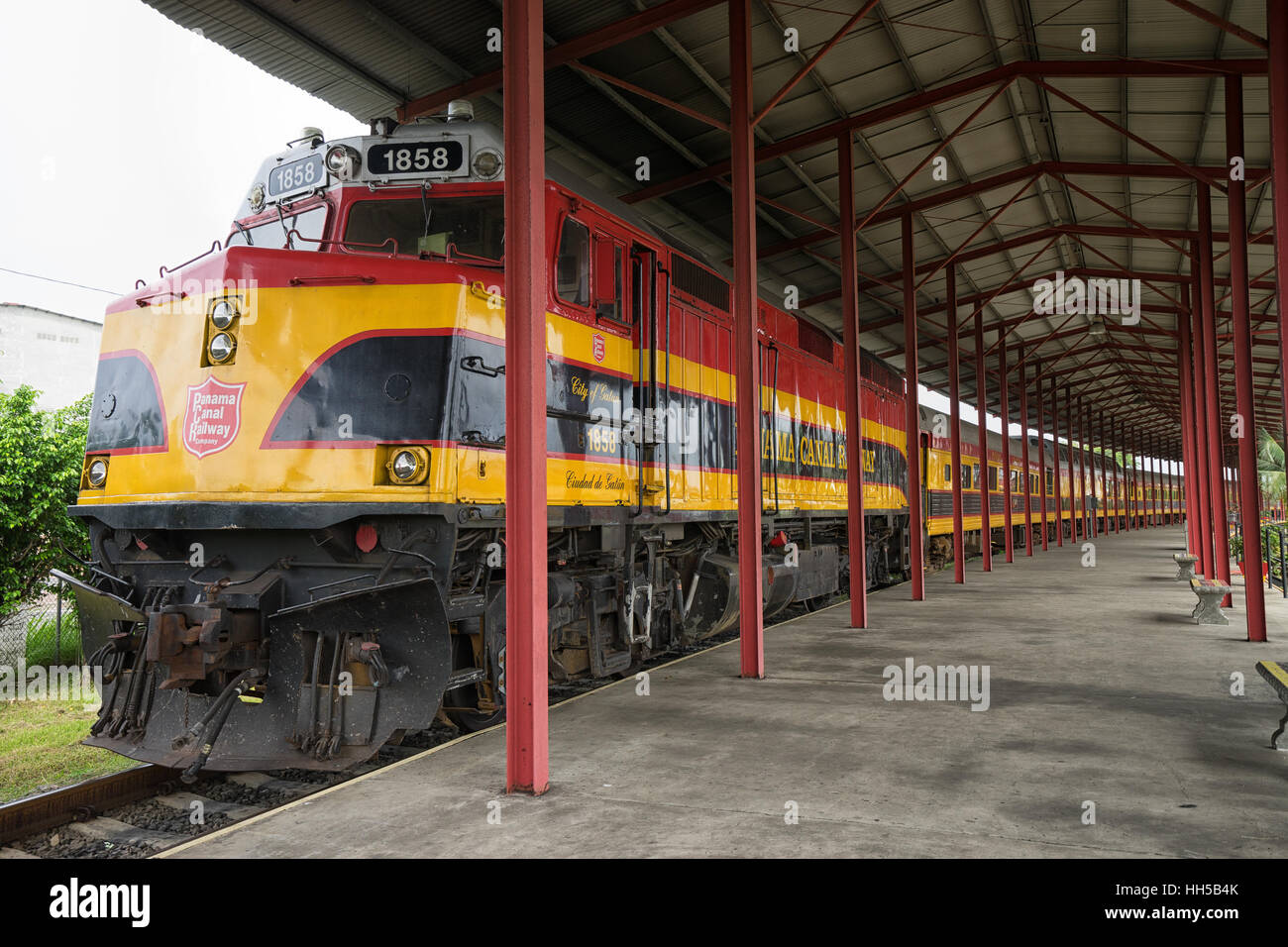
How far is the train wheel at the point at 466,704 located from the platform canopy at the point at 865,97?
5620mm

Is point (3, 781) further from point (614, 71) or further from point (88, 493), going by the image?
point (614, 71)

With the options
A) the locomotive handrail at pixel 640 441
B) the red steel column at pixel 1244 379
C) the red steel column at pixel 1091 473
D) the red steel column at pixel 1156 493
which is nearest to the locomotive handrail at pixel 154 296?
the locomotive handrail at pixel 640 441

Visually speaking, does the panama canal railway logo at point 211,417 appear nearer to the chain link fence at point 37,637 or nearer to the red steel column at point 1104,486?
the chain link fence at point 37,637

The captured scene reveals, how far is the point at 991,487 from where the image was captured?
26.4m

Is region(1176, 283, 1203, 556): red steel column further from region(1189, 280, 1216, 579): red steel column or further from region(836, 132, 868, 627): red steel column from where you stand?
region(836, 132, 868, 627): red steel column

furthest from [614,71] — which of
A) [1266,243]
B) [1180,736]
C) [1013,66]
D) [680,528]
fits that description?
[1266,243]

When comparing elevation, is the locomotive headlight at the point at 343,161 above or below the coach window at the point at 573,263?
above

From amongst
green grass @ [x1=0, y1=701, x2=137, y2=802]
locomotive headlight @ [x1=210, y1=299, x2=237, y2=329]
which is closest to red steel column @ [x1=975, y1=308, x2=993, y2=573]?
green grass @ [x1=0, y1=701, x2=137, y2=802]

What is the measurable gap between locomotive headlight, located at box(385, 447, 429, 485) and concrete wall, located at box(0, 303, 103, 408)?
16236mm

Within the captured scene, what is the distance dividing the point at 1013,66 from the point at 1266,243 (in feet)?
26.4

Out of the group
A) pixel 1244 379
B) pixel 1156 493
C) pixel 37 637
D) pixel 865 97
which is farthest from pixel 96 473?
pixel 1156 493

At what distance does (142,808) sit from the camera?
15.3 ft

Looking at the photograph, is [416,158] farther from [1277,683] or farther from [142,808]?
[1277,683]

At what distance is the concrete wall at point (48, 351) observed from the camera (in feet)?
57.0
